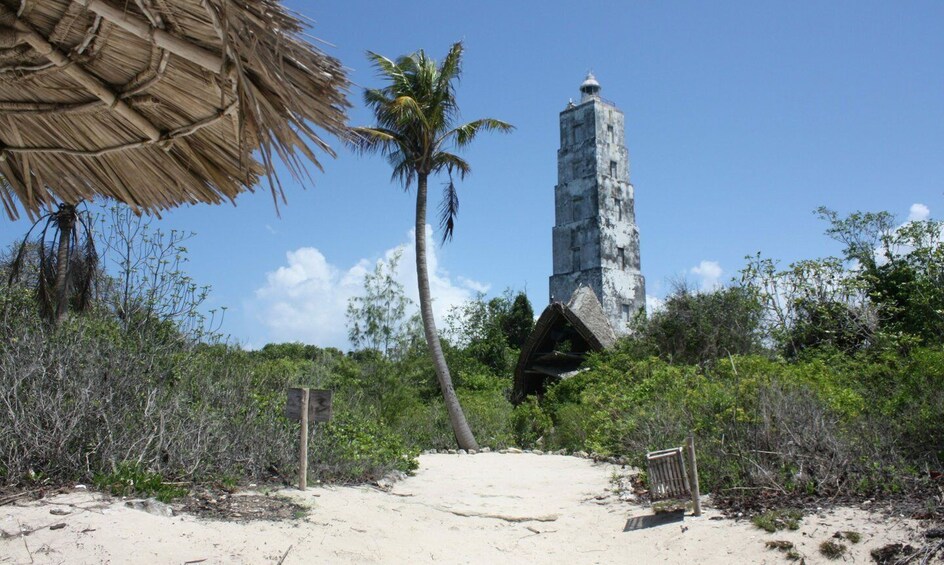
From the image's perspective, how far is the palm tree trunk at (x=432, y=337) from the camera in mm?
15134

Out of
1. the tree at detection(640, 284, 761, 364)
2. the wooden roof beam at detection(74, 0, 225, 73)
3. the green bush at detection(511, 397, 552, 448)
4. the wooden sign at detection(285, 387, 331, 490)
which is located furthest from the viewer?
the tree at detection(640, 284, 761, 364)

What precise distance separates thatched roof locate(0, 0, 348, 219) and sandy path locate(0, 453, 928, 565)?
9.11 ft

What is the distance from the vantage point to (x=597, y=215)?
124ft

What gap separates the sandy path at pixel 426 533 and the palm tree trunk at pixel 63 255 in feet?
14.0

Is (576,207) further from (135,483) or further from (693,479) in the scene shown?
(135,483)

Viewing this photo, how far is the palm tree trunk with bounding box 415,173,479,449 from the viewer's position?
1513cm

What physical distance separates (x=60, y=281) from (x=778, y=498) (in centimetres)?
897

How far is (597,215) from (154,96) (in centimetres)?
3544

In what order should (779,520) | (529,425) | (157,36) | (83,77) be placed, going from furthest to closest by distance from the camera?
1. (529,425)
2. (779,520)
3. (83,77)
4. (157,36)

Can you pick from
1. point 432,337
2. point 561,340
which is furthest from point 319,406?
point 561,340

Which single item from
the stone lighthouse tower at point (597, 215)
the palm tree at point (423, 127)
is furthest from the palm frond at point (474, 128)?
the stone lighthouse tower at point (597, 215)

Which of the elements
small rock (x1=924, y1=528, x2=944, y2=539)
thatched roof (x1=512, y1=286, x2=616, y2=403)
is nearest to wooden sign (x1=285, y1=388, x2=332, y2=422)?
small rock (x1=924, y1=528, x2=944, y2=539)

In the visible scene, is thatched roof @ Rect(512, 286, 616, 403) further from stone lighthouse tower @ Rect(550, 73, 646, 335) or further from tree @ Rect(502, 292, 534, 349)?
stone lighthouse tower @ Rect(550, 73, 646, 335)

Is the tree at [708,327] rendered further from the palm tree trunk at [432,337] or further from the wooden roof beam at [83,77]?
the wooden roof beam at [83,77]
